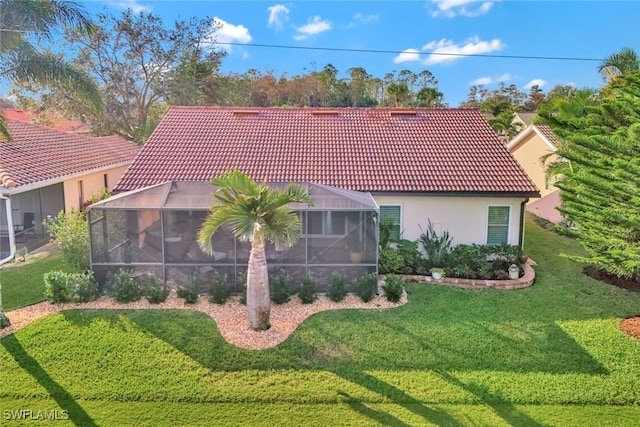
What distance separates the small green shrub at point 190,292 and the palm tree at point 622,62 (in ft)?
54.4

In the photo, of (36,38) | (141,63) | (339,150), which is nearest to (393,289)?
(339,150)

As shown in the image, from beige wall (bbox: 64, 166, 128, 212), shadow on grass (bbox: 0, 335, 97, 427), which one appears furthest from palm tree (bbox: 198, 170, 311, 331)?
beige wall (bbox: 64, 166, 128, 212)

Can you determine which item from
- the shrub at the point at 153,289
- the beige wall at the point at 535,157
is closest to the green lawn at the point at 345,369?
the shrub at the point at 153,289

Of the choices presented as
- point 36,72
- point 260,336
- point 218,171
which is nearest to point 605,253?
point 260,336

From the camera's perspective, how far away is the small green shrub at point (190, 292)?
11.4m

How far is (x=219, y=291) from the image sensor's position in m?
11.4

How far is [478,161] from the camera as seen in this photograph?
52.9 ft

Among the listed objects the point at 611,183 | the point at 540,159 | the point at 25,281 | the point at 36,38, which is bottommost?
the point at 25,281

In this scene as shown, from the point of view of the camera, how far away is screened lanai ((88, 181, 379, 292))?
471 inches

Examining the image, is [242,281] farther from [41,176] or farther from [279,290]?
[41,176]

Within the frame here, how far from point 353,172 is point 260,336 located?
757 cm

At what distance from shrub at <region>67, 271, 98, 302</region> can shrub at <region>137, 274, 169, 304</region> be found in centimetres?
111

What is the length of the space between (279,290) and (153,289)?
3114 mm

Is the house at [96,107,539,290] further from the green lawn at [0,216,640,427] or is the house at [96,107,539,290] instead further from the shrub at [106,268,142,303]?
the green lawn at [0,216,640,427]
